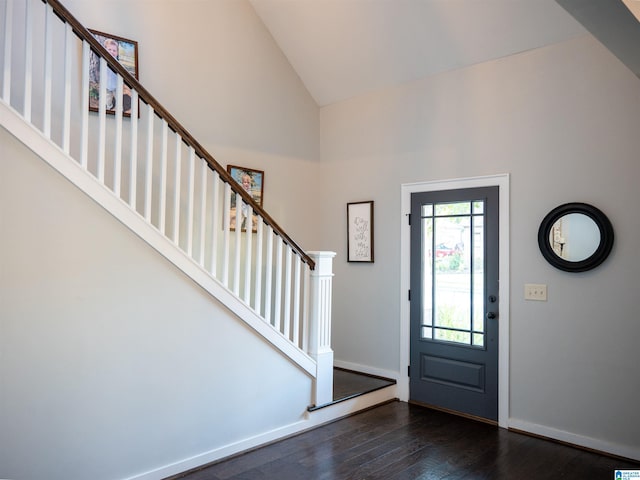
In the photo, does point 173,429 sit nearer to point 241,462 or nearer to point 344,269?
point 241,462

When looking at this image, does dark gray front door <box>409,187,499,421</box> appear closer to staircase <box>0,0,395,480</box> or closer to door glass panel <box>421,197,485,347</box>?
door glass panel <box>421,197,485,347</box>

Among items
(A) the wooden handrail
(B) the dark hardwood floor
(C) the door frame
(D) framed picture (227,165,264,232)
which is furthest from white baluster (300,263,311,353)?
(C) the door frame

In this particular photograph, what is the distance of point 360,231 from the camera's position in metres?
4.93

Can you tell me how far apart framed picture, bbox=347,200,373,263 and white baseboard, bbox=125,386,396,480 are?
52.9 inches

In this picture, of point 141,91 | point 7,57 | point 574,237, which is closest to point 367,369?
point 574,237

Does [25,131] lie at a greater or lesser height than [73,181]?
greater

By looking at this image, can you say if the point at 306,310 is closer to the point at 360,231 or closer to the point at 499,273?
the point at 360,231

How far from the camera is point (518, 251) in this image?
3832 mm

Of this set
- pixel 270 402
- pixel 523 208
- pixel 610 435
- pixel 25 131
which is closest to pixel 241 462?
pixel 270 402

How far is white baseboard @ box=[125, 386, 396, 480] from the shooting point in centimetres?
289

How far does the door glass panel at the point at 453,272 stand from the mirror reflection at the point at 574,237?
0.61 meters

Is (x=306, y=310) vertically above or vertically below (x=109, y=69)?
below

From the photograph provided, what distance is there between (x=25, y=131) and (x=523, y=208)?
3.43 m

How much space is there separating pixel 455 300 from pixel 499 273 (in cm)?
47
